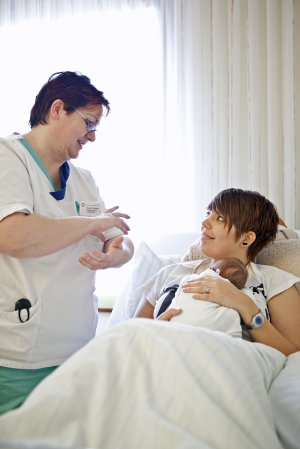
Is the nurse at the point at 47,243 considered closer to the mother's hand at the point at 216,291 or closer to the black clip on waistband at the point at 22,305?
the black clip on waistband at the point at 22,305

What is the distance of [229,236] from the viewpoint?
181 cm

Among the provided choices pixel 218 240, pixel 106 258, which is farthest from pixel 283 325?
pixel 106 258

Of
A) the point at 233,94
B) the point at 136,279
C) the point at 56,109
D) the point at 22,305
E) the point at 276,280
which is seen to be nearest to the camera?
the point at 22,305

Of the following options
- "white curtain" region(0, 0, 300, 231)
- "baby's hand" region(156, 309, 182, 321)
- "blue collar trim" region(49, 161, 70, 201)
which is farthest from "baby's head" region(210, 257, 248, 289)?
"white curtain" region(0, 0, 300, 231)

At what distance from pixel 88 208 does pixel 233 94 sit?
1740 millimetres

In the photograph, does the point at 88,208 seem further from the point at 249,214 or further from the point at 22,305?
the point at 249,214

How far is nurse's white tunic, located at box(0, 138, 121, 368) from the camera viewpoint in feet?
4.73

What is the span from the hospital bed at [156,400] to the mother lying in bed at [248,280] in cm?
39

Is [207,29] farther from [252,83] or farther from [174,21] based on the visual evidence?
[252,83]

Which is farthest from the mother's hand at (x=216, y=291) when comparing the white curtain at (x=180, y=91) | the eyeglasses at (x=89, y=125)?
the white curtain at (x=180, y=91)

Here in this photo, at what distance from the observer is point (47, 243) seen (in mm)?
1378

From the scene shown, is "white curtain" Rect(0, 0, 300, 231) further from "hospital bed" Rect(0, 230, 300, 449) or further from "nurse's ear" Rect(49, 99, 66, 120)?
"hospital bed" Rect(0, 230, 300, 449)

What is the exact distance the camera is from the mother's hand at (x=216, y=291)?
1512mm

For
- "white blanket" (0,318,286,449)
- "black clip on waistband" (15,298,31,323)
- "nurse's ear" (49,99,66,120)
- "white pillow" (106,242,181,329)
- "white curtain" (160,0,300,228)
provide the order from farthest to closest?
1. "white curtain" (160,0,300,228)
2. "white pillow" (106,242,181,329)
3. "nurse's ear" (49,99,66,120)
4. "black clip on waistband" (15,298,31,323)
5. "white blanket" (0,318,286,449)
